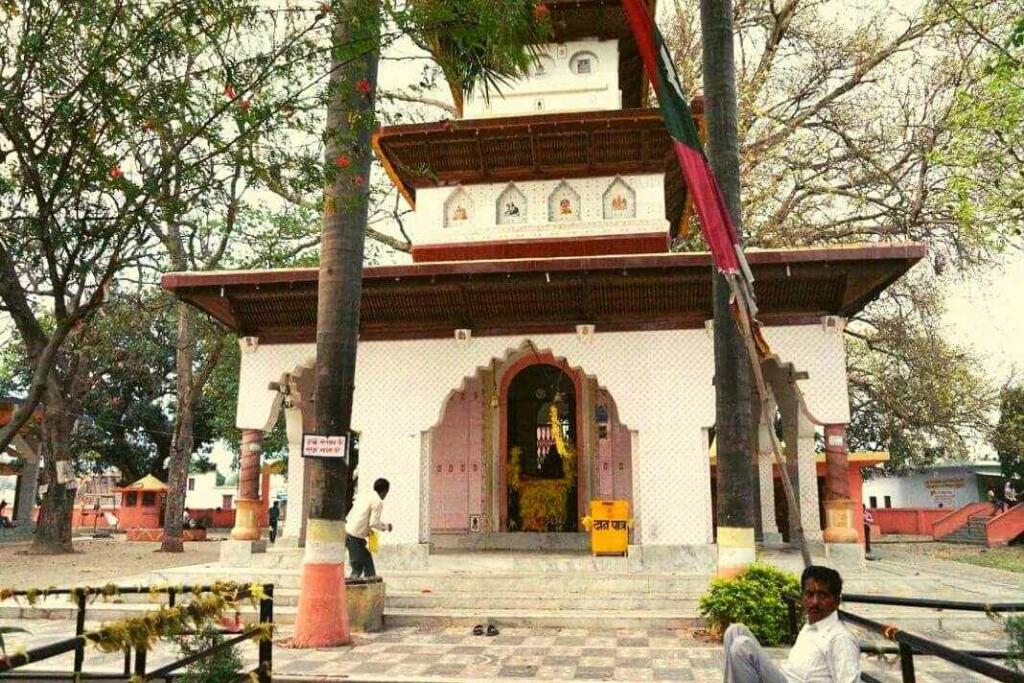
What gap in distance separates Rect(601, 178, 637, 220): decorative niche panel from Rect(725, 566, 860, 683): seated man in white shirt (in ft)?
34.7

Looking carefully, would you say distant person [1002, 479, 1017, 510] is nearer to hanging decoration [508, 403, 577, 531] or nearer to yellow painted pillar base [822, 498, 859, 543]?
yellow painted pillar base [822, 498, 859, 543]

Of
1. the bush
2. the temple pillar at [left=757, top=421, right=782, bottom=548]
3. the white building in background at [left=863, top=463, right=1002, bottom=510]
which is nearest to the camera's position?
the bush

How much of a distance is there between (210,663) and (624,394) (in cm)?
845

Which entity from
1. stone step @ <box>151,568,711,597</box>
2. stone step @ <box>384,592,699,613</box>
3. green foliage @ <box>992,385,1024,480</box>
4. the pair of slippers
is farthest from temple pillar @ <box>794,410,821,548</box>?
green foliage @ <box>992,385,1024,480</box>

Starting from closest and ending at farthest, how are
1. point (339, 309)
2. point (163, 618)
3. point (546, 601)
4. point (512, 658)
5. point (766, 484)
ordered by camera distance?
point (163, 618), point (512, 658), point (339, 309), point (546, 601), point (766, 484)

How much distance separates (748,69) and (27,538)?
1161 inches

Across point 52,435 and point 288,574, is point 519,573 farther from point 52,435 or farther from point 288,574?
point 52,435

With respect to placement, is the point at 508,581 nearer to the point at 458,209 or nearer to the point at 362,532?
the point at 362,532

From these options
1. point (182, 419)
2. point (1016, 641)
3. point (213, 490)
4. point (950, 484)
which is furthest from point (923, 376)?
point (213, 490)

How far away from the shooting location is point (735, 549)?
7.84 metres

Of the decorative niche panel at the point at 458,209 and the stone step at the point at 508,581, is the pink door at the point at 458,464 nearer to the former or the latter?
the decorative niche panel at the point at 458,209

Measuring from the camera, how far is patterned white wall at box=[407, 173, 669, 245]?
13984mm

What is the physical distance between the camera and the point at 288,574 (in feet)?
36.7

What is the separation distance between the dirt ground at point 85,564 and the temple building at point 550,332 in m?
3.91
